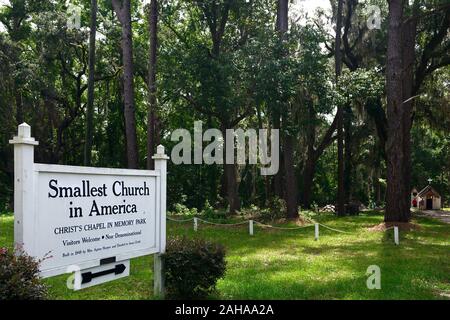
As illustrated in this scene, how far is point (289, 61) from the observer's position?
16.4 m

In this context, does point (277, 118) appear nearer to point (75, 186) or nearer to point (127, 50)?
point (127, 50)

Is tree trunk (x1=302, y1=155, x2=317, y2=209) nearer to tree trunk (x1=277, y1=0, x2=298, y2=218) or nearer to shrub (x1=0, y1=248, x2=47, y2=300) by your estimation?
tree trunk (x1=277, y1=0, x2=298, y2=218)

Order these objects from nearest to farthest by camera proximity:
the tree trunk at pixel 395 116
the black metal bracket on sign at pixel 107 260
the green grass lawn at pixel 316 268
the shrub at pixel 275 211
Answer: the black metal bracket on sign at pixel 107 260 < the green grass lawn at pixel 316 268 < the tree trunk at pixel 395 116 < the shrub at pixel 275 211

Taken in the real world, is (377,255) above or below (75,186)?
below

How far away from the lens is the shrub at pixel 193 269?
6.64 metres

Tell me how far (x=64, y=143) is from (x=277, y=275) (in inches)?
990

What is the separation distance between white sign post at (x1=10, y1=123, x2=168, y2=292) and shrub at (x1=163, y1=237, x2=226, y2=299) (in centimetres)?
20

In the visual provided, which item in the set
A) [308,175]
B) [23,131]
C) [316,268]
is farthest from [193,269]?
[308,175]

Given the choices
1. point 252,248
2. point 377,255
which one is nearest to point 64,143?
point 252,248

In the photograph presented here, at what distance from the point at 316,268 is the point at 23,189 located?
627 cm

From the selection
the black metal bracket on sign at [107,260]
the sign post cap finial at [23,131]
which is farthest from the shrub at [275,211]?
the sign post cap finial at [23,131]

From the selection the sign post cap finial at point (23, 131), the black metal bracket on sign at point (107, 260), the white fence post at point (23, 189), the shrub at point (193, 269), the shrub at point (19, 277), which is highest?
the sign post cap finial at point (23, 131)

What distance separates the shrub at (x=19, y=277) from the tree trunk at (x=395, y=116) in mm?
14245

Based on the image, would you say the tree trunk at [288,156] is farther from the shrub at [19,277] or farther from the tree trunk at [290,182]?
the shrub at [19,277]
